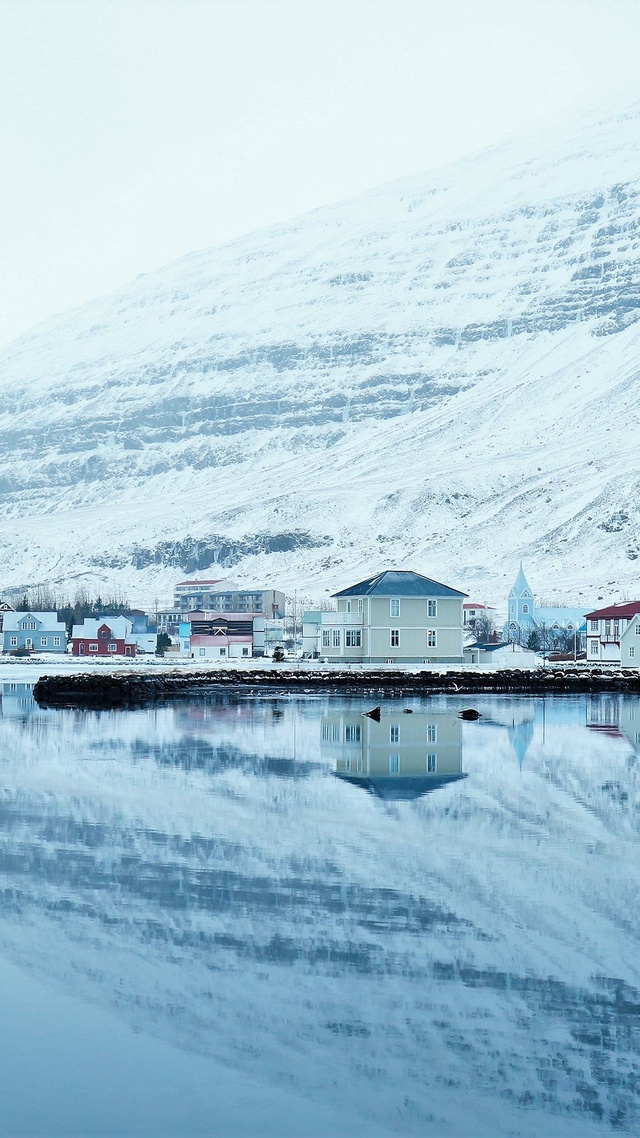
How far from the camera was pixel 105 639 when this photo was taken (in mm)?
113125

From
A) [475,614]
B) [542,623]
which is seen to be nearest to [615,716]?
[542,623]

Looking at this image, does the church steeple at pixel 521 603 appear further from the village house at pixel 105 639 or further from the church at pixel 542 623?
the village house at pixel 105 639

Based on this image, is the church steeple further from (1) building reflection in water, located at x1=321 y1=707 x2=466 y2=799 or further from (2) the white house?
(1) building reflection in water, located at x1=321 y1=707 x2=466 y2=799

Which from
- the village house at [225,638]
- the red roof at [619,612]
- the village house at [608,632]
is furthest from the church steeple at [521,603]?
the red roof at [619,612]

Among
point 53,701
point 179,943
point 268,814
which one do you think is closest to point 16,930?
point 179,943

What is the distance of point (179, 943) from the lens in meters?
11.5

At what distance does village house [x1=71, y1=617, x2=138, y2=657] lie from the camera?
11231 cm

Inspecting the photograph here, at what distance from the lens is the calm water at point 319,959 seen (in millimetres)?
8305

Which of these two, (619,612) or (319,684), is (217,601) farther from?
(319,684)

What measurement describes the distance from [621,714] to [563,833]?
2741cm

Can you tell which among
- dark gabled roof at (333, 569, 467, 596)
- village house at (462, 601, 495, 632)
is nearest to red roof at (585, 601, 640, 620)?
dark gabled roof at (333, 569, 467, 596)

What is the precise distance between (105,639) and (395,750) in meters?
86.9

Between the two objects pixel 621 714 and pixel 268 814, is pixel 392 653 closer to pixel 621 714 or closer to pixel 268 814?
pixel 621 714

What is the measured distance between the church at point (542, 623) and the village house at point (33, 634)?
40911 mm
